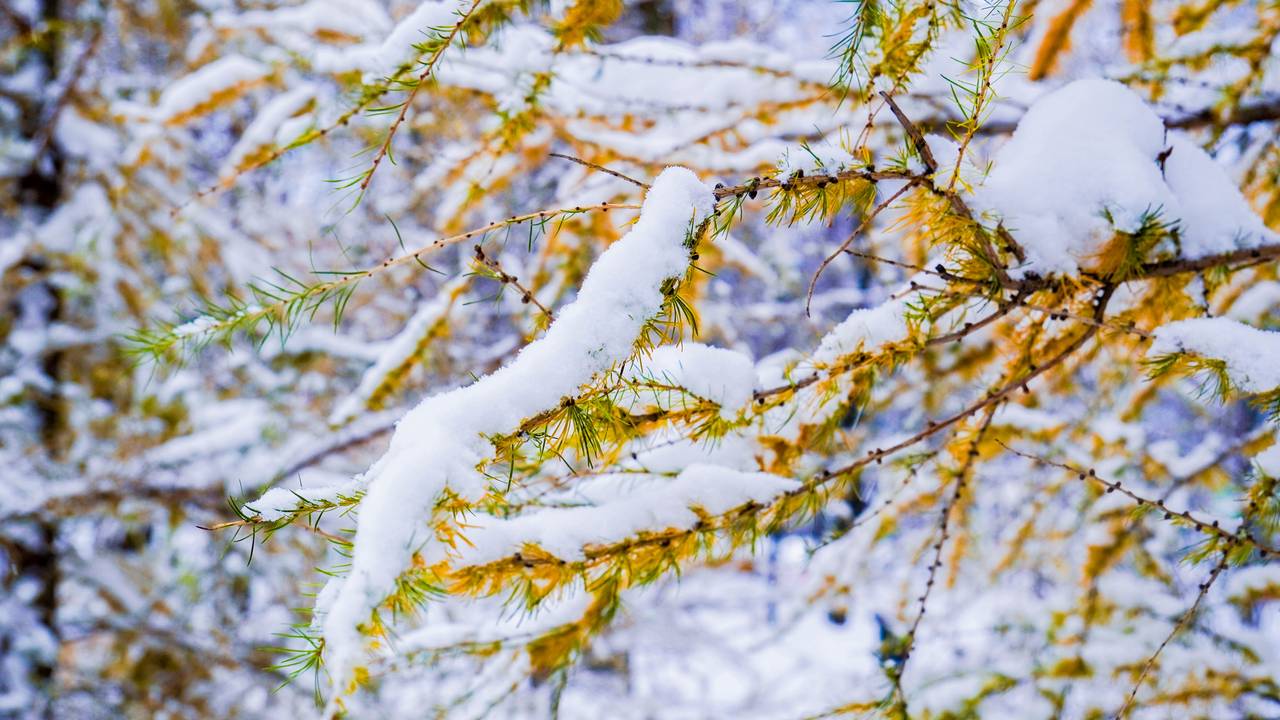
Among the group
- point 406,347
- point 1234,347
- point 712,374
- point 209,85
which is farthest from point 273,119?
point 1234,347

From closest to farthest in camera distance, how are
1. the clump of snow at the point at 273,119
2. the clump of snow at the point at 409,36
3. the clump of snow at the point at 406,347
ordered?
the clump of snow at the point at 409,36
the clump of snow at the point at 406,347
the clump of snow at the point at 273,119

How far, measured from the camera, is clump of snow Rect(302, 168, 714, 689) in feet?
2.04

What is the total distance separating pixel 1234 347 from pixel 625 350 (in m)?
0.82

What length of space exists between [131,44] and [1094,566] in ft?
21.6

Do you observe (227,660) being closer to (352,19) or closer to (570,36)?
(352,19)

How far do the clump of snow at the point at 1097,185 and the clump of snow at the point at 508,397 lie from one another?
0.49 m

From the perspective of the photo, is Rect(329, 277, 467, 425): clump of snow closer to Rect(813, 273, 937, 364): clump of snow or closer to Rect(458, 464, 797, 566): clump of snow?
Rect(458, 464, 797, 566): clump of snow

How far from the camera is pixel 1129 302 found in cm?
126

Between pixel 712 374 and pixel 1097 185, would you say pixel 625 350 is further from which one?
pixel 1097 185

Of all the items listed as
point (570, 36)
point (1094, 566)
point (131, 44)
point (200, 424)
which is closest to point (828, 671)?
point (1094, 566)

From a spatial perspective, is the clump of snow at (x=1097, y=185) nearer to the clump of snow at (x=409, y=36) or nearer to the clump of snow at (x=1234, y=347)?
the clump of snow at (x=1234, y=347)

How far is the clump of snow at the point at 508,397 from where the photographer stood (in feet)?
2.04

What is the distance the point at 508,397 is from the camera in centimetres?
73

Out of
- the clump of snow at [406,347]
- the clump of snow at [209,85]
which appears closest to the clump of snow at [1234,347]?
the clump of snow at [406,347]
